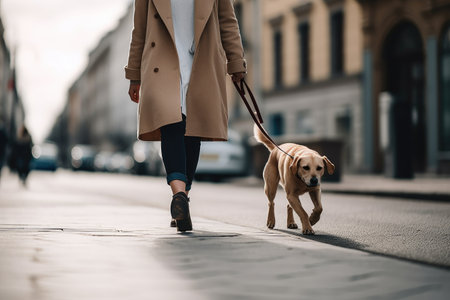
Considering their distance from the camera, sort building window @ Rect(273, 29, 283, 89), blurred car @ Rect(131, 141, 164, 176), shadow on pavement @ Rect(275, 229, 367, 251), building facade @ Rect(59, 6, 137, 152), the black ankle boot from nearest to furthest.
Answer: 1. shadow on pavement @ Rect(275, 229, 367, 251)
2. the black ankle boot
3. blurred car @ Rect(131, 141, 164, 176)
4. building window @ Rect(273, 29, 283, 89)
5. building facade @ Rect(59, 6, 137, 152)

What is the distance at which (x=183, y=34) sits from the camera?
5.64 metres

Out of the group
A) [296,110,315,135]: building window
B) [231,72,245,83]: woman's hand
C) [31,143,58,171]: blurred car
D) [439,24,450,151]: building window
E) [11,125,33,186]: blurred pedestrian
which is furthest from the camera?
[31,143,58,171]: blurred car

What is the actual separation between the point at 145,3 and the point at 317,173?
6.21ft

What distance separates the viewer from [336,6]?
85.5 feet

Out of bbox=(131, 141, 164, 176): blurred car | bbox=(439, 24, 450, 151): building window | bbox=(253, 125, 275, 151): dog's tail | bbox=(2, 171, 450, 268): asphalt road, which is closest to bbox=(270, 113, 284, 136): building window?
bbox=(131, 141, 164, 176): blurred car

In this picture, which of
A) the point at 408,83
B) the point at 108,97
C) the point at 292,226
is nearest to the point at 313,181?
the point at 292,226

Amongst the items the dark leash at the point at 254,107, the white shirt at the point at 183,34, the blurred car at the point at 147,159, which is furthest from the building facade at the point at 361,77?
the white shirt at the point at 183,34

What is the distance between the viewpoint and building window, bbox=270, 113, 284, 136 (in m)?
30.4

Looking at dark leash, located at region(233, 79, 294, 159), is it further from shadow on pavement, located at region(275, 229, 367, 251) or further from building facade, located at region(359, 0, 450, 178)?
building facade, located at region(359, 0, 450, 178)

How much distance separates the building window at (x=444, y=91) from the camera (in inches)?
806

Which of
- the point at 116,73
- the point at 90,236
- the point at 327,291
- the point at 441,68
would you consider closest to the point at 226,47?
the point at 90,236

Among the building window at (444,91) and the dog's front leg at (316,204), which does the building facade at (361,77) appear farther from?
the dog's front leg at (316,204)

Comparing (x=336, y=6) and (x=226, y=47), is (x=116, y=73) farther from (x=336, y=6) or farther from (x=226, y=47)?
(x=226, y=47)

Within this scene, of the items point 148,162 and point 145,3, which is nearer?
point 145,3
